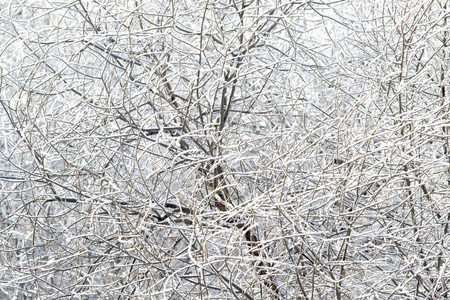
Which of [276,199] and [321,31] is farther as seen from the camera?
[321,31]

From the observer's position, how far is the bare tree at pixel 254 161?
2887 mm

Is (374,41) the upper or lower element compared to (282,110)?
upper

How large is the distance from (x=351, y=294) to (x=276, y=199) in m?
0.90

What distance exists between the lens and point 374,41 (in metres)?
4.06

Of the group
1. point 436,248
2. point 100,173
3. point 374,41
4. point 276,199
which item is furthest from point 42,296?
point 374,41

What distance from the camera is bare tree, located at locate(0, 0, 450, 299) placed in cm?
289

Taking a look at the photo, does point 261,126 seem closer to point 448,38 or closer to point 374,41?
point 374,41

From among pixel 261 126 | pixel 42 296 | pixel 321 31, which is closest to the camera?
pixel 42 296

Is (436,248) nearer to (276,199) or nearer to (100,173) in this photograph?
(276,199)

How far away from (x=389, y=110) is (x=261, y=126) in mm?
1415

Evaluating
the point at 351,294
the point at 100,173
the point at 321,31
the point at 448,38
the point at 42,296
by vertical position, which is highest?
the point at 321,31

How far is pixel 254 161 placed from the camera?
311 cm

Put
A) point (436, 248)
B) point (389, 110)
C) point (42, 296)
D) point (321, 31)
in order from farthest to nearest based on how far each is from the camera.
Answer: point (321, 31)
point (42, 296)
point (389, 110)
point (436, 248)

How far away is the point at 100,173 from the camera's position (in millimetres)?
3943
